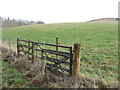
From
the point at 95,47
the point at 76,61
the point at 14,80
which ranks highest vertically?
the point at 76,61

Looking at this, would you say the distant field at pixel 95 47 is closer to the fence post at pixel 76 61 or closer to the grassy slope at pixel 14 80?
the fence post at pixel 76 61

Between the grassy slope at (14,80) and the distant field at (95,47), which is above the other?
the distant field at (95,47)

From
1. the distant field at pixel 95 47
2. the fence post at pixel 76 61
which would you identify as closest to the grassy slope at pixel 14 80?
the fence post at pixel 76 61

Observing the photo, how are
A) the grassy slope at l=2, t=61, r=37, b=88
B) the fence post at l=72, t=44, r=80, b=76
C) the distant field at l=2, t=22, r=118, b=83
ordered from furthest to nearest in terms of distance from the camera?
1. the distant field at l=2, t=22, r=118, b=83
2. the grassy slope at l=2, t=61, r=37, b=88
3. the fence post at l=72, t=44, r=80, b=76

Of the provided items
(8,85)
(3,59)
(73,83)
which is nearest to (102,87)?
(73,83)

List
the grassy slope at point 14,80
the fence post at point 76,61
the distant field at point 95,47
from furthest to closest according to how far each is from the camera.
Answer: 1. the distant field at point 95,47
2. the grassy slope at point 14,80
3. the fence post at point 76,61

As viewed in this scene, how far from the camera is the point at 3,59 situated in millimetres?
9023

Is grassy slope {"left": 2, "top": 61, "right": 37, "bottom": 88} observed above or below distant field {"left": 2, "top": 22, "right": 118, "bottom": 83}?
below

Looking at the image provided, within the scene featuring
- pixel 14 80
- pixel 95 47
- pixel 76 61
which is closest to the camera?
pixel 76 61

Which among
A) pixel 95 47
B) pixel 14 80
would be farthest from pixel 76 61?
pixel 95 47

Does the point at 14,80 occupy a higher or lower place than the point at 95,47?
lower

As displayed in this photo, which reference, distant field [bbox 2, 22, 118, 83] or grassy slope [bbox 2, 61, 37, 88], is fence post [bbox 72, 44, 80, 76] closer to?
distant field [bbox 2, 22, 118, 83]

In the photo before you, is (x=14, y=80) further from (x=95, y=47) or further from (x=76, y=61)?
(x=95, y=47)

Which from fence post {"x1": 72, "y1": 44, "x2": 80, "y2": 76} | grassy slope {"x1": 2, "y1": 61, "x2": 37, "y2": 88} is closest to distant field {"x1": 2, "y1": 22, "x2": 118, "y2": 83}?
fence post {"x1": 72, "y1": 44, "x2": 80, "y2": 76}
